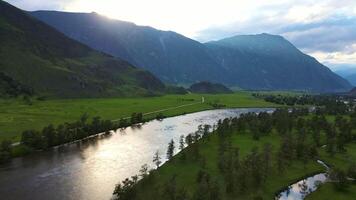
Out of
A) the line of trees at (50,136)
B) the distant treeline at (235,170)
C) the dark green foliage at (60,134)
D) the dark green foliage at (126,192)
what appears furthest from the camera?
the dark green foliage at (60,134)

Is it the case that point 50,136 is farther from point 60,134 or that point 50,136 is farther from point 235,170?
point 235,170

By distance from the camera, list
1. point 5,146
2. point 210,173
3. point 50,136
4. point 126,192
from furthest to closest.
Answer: point 50,136 < point 5,146 < point 210,173 < point 126,192

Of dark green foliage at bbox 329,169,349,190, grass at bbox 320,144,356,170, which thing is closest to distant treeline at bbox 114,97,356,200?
dark green foliage at bbox 329,169,349,190

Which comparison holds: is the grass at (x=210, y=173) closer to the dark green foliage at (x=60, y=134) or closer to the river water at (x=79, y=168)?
the river water at (x=79, y=168)

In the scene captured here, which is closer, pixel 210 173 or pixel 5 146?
pixel 210 173

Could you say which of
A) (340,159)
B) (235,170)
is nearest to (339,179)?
(235,170)

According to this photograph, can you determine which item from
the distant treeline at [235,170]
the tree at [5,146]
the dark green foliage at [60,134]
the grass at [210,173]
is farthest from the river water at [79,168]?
the grass at [210,173]

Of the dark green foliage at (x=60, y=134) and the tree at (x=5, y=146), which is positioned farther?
the dark green foliage at (x=60, y=134)

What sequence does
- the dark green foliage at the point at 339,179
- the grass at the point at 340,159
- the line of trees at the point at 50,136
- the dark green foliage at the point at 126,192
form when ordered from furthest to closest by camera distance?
the line of trees at the point at 50,136, the grass at the point at 340,159, the dark green foliage at the point at 339,179, the dark green foliage at the point at 126,192

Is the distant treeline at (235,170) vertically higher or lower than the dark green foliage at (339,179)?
higher

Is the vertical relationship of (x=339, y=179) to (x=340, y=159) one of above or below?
above
